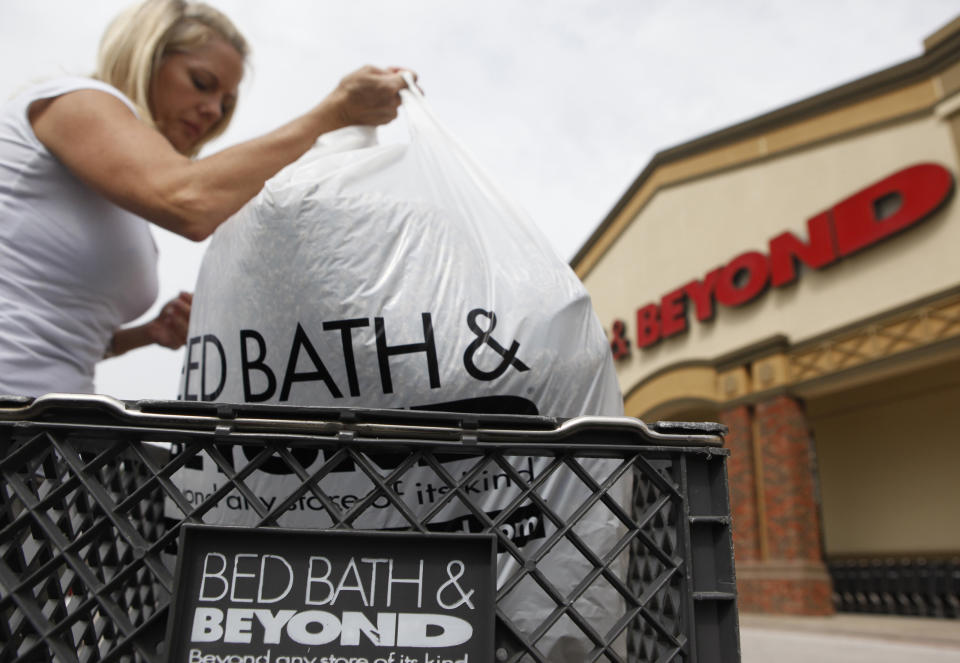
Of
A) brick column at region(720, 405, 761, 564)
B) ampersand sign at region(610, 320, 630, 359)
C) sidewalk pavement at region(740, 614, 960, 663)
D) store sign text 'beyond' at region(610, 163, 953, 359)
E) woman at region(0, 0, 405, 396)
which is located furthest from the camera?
ampersand sign at region(610, 320, 630, 359)

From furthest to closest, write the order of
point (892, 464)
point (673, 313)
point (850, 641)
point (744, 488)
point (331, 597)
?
point (673, 313) < point (892, 464) < point (744, 488) < point (850, 641) < point (331, 597)

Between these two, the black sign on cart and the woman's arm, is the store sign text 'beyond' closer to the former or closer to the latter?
the woman's arm

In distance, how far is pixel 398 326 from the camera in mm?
1018

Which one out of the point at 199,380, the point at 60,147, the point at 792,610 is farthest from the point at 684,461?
the point at 792,610

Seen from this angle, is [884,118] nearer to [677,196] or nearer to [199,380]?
[677,196]

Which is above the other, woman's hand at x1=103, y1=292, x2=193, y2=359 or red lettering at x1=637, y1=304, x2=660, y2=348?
red lettering at x1=637, y1=304, x2=660, y2=348

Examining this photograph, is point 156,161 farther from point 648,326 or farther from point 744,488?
point 648,326

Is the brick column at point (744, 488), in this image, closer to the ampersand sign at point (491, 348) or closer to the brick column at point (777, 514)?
the brick column at point (777, 514)

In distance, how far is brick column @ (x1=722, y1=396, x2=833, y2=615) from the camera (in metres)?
10.4

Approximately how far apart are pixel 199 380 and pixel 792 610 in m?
11.2

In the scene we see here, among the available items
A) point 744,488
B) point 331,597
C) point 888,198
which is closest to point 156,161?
point 331,597

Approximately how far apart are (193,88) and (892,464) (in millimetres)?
12888

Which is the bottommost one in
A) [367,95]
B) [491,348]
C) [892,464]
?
[892,464]

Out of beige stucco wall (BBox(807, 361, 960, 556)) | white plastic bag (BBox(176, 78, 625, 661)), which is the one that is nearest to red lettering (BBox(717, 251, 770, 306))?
beige stucco wall (BBox(807, 361, 960, 556))
